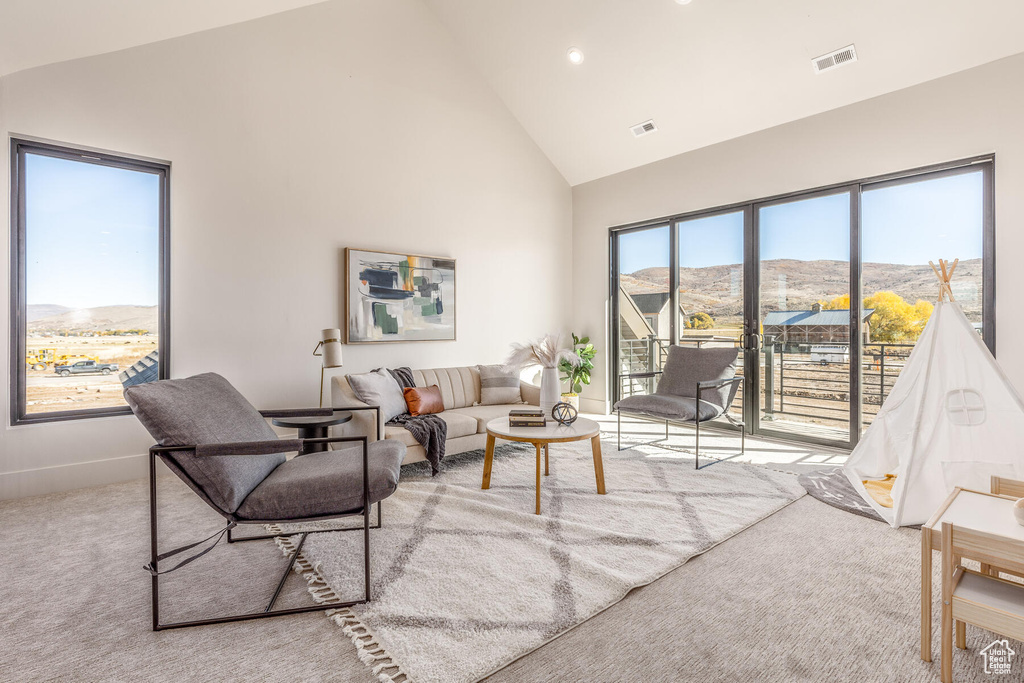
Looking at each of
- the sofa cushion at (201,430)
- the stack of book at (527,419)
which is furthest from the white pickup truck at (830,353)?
the sofa cushion at (201,430)

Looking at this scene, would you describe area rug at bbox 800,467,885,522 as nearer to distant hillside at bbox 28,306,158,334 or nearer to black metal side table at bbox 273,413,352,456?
black metal side table at bbox 273,413,352,456

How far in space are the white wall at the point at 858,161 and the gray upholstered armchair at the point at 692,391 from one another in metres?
1.56

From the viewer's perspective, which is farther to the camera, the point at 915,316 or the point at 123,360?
Answer: the point at 915,316

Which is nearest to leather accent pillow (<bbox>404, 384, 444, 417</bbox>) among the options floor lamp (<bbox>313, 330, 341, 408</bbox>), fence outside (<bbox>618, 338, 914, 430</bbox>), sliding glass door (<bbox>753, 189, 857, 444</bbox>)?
floor lamp (<bbox>313, 330, 341, 408</bbox>)

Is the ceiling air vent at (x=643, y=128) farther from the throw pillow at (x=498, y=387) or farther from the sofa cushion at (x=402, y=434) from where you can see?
the sofa cushion at (x=402, y=434)

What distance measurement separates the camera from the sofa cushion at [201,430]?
5.93 ft

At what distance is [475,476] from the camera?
355cm

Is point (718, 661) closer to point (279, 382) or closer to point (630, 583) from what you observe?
point (630, 583)

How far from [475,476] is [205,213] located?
2.79 meters

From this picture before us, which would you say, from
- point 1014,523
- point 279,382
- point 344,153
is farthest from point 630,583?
point 344,153

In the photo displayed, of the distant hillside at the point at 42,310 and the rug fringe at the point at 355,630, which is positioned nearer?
the rug fringe at the point at 355,630

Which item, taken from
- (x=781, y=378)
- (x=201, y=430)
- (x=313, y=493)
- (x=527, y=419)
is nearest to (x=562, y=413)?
(x=527, y=419)

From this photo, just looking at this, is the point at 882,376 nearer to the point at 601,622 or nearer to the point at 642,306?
the point at 642,306

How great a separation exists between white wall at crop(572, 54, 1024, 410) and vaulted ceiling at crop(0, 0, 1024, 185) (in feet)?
0.38
